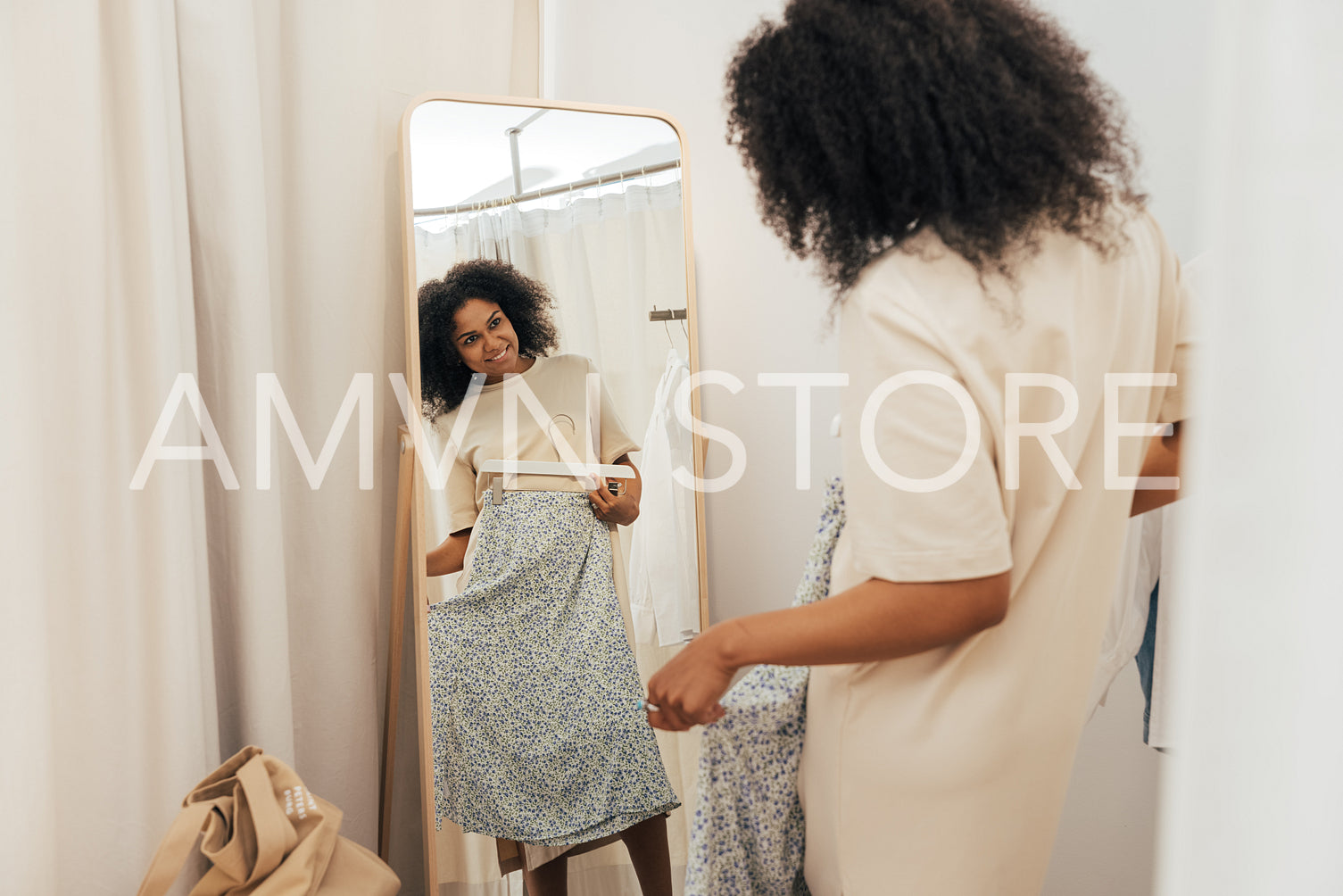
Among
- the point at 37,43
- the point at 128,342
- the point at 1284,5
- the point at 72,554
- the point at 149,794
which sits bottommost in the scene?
the point at 149,794

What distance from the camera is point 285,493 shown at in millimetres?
1435

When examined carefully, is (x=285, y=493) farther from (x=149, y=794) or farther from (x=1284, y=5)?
(x=1284, y=5)

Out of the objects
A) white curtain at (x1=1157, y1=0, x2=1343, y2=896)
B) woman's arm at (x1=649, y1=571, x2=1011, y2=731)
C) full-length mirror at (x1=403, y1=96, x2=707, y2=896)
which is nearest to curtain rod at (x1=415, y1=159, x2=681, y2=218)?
full-length mirror at (x1=403, y1=96, x2=707, y2=896)

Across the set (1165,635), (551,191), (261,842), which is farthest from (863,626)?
(551,191)

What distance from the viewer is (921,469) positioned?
725mm

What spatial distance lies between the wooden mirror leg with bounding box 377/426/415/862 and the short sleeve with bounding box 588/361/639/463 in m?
0.33

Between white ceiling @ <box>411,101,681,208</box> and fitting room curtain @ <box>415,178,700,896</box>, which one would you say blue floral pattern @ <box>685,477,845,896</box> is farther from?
white ceiling @ <box>411,101,681,208</box>

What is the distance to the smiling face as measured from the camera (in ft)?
4.94

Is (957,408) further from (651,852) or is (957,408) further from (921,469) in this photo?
(651,852)

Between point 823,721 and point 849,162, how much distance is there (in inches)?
21.3

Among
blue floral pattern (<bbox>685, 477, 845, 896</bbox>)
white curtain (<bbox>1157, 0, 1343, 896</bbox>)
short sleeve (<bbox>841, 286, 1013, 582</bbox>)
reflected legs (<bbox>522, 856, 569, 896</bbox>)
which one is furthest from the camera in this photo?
reflected legs (<bbox>522, 856, 569, 896</bbox>)

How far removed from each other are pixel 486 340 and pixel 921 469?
97 cm

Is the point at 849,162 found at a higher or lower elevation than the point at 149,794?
higher

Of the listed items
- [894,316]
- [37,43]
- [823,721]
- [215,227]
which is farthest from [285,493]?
[894,316]
